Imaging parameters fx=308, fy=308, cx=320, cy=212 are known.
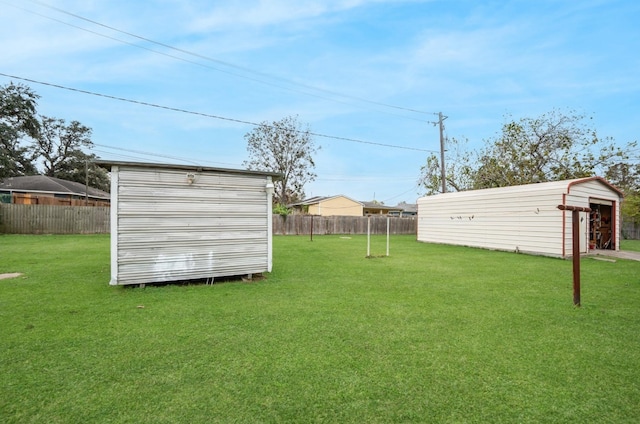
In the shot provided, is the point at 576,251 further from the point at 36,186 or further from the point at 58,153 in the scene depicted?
the point at 58,153

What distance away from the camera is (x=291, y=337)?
3162 mm

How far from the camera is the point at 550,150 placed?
1766cm

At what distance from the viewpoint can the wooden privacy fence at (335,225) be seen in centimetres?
1895

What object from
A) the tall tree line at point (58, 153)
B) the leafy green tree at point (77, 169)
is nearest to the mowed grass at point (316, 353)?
the tall tree line at point (58, 153)

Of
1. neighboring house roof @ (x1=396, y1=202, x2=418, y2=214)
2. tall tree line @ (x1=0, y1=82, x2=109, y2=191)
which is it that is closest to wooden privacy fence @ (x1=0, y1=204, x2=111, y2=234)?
tall tree line @ (x1=0, y1=82, x2=109, y2=191)

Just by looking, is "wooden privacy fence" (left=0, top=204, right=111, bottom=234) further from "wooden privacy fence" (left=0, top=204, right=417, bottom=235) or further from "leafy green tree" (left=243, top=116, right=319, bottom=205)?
"leafy green tree" (left=243, top=116, right=319, bottom=205)

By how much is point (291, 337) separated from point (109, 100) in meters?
13.0

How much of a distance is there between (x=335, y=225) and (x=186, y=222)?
15650mm

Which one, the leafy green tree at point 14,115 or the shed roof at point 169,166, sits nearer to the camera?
the shed roof at point 169,166

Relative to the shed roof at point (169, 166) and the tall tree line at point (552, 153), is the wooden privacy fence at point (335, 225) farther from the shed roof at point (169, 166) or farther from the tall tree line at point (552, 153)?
the shed roof at point (169, 166)

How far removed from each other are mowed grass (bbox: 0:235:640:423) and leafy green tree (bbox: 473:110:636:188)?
14780 mm

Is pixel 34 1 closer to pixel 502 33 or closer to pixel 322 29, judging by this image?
pixel 322 29

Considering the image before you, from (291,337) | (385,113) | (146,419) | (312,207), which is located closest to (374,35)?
(385,113)

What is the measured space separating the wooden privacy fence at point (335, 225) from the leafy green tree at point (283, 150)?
28.5ft
